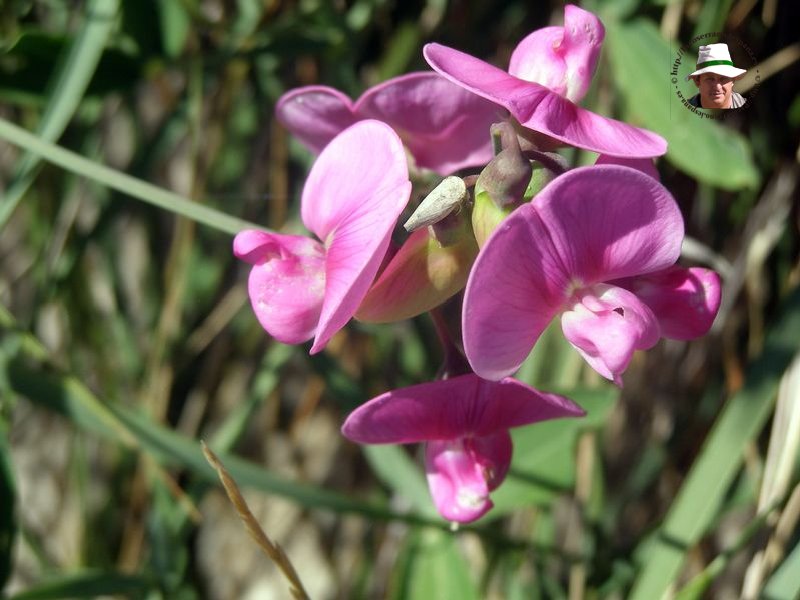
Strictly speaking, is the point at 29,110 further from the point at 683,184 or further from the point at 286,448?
the point at 683,184

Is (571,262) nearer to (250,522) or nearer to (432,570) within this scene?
(250,522)

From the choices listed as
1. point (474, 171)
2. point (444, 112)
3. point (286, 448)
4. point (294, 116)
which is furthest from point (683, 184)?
point (286, 448)

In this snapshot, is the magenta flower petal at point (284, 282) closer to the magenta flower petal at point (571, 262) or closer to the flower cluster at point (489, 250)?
the flower cluster at point (489, 250)

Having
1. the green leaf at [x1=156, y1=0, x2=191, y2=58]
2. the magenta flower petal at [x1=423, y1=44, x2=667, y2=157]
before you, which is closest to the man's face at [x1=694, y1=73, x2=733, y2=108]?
the magenta flower petal at [x1=423, y1=44, x2=667, y2=157]

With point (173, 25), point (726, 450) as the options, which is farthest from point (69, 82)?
point (726, 450)

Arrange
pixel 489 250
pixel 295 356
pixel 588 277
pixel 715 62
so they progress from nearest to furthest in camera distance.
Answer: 1. pixel 489 250
2. pixel 588 277
3. pixel 715 62
4. pixel 295 356

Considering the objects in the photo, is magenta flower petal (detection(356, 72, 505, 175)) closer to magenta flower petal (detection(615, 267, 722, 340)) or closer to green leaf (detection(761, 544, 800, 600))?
magenta flower petal (detection(615, 267, 722, 340))
